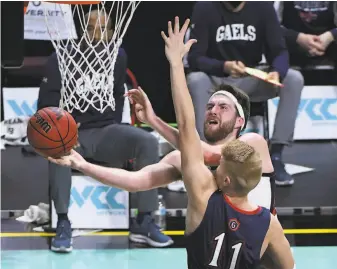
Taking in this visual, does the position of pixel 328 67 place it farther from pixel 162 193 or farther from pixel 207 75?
pixel 162 193

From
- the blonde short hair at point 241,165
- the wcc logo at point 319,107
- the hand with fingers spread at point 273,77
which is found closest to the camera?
the blonde short hair at point 241,165

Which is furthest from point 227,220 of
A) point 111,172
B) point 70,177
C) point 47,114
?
point 70,177

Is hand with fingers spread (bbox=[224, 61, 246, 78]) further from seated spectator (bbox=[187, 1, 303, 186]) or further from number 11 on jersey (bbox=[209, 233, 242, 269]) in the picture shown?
number 11 on jersey (bbox=[209, 233, 242, 269])

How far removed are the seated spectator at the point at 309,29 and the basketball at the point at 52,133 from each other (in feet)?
12.8

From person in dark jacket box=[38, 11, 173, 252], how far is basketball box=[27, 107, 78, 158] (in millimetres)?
1742

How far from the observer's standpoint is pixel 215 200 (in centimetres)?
392

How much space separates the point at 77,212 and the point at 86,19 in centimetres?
152

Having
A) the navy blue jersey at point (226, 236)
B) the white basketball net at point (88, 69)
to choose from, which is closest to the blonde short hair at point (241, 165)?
the navy blue jersey at point (226, 236)

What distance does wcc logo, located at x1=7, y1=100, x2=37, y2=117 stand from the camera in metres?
8.92

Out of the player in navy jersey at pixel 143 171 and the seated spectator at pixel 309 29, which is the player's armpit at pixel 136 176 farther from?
the seated spectator at pixel 309 29

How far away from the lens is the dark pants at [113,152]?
640cm

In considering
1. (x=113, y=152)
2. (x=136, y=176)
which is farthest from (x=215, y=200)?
(x=113, y=152)

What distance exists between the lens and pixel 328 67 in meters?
8.35

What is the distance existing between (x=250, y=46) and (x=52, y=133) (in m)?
3.40
